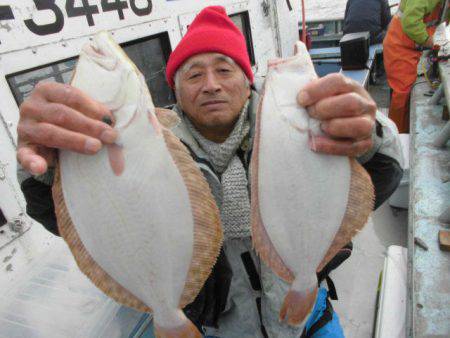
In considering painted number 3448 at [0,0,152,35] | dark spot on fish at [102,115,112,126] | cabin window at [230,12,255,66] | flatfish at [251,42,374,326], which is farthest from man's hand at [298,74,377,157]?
cabin window at [230,12,255,66]

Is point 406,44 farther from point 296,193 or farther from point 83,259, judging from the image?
point 83,259

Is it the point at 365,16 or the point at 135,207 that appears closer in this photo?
the point at 135,207

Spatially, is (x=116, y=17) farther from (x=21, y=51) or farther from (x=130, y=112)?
(x=130, y=112)

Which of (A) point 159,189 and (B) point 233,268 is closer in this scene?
(A) point 159,189

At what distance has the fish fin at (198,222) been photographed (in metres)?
0.96

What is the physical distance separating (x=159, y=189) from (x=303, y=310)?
56cm

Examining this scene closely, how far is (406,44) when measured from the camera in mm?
4789

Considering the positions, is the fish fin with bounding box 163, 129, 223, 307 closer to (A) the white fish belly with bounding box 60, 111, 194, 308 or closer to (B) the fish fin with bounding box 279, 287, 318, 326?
(A) the white fish belly with bounding box 60, 111, 194, 308

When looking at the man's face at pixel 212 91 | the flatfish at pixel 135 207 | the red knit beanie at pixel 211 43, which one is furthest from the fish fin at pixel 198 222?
the red knit beanie at pixel 211 43

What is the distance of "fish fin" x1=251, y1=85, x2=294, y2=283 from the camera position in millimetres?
995

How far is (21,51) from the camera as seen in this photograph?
1.83 metres

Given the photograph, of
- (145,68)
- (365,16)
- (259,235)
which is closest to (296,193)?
(259,235)

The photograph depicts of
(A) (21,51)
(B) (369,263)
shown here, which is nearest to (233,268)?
(A) (21,51)

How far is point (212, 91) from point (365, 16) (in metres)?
6.09
